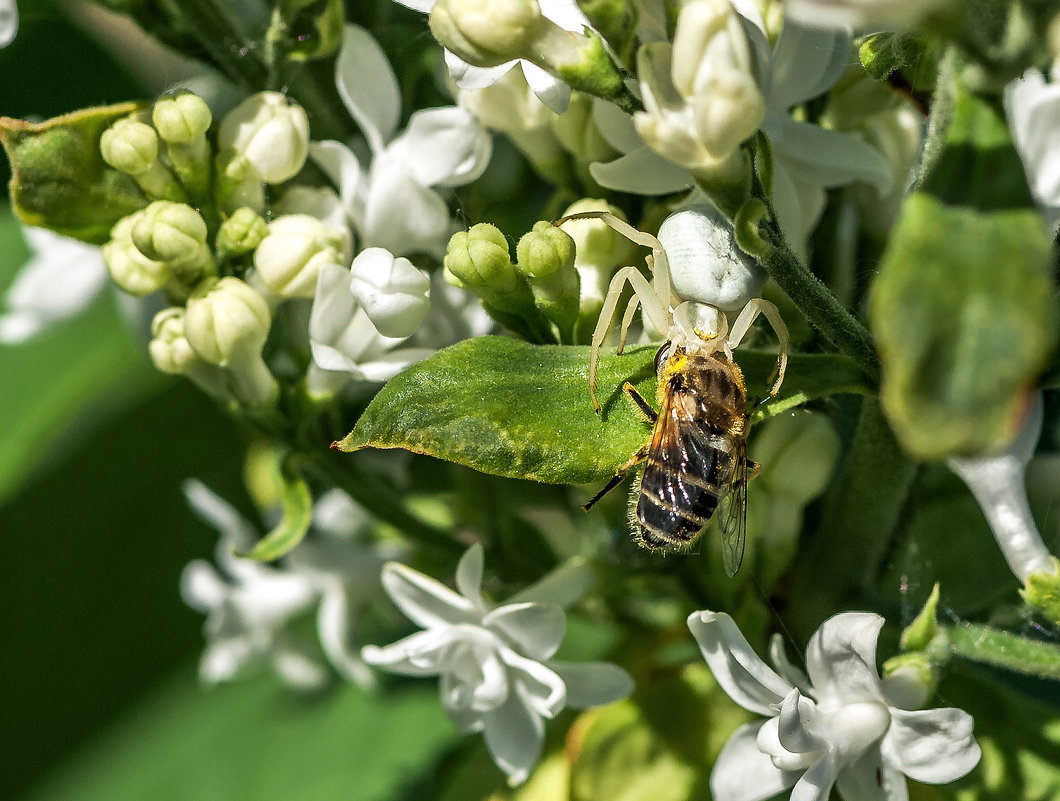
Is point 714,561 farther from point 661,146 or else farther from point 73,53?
point 73,53

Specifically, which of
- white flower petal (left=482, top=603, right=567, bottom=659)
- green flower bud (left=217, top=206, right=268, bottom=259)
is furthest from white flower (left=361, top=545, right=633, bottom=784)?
green flower bud (left=217, top=206, right=268, bottom=259)

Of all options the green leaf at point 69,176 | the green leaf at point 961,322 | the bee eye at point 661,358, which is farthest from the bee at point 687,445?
the green leaf at point 69,176

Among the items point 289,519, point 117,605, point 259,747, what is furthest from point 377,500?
point 117,605

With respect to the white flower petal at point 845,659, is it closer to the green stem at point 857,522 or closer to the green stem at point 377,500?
the green stem at point 857,522

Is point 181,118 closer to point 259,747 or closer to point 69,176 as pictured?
point 69,176

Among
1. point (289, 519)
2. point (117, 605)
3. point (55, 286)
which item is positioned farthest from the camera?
point (117, 605)
